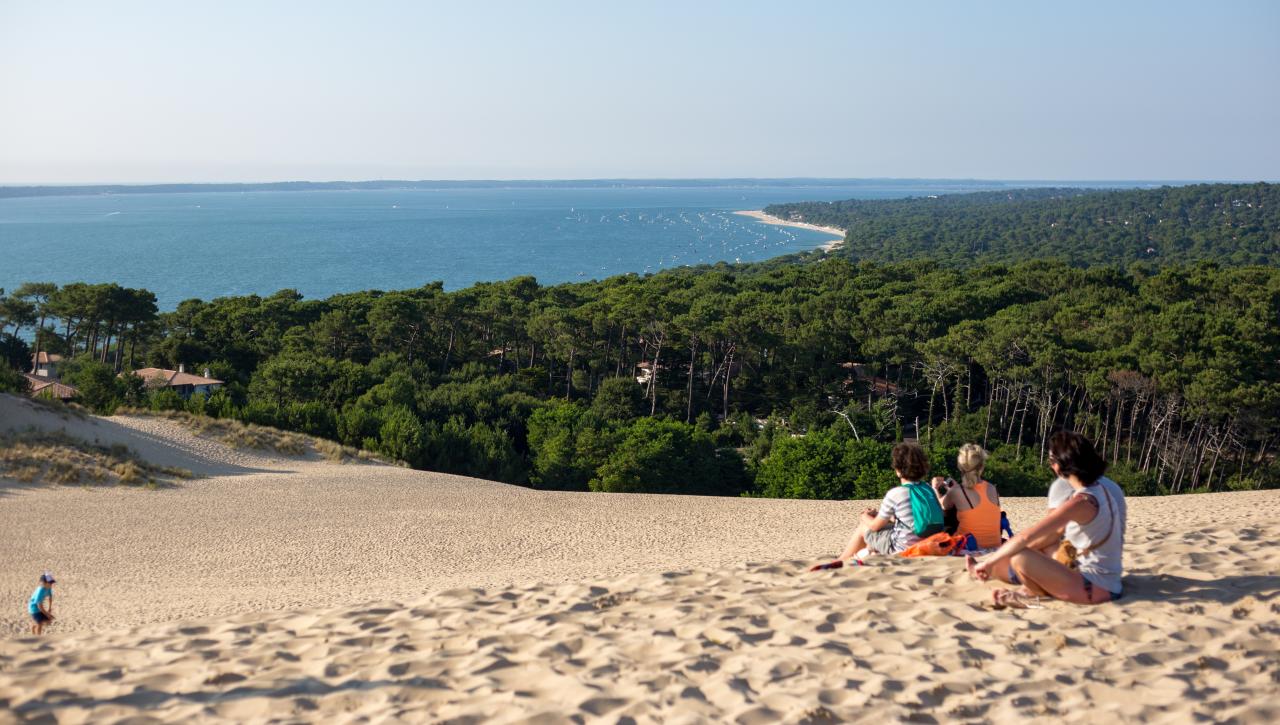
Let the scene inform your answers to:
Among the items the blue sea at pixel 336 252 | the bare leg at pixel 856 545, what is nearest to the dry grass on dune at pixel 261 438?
the bare leg at pixel 856 545

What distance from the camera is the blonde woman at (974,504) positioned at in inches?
281

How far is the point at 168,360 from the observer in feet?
126

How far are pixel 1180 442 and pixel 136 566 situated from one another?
25.6 metres

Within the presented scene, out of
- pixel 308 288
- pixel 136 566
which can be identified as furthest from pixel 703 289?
pixel 308 288

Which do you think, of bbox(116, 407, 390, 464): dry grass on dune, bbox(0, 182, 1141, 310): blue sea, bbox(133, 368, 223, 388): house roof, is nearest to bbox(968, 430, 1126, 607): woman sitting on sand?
bbox(116, 407, 390, 464): dry grass on dune

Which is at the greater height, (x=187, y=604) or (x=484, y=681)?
(x=484, y=681)

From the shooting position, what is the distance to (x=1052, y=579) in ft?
19.1

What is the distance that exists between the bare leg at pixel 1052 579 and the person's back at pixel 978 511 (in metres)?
1.19

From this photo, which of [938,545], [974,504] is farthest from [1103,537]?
[938,545]

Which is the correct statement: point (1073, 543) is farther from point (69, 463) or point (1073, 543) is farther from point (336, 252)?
point (336, 252)

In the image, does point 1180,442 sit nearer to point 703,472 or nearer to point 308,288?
point 703,472

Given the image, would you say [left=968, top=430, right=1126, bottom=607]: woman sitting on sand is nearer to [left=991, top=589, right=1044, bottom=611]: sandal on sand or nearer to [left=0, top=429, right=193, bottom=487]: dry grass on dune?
[left=991, top=589, right=1044, bottom=611]: sandal on sand

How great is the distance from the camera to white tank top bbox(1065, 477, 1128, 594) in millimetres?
5504

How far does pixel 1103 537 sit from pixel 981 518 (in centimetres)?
155
